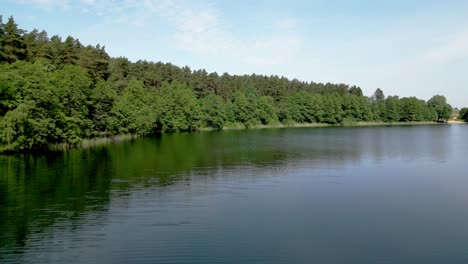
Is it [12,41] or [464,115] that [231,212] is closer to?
[12,41]

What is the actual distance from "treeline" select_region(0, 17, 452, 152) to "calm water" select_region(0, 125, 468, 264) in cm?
1054

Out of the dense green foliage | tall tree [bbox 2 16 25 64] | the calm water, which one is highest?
tall tree [bbox 2 16 25 64]

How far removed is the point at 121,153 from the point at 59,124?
914cm

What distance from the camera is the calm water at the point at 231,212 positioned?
49.3ft

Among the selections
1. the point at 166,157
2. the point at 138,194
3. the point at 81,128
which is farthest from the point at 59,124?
the point at 138,194

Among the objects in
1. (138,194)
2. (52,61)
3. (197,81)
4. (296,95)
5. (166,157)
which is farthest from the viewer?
(296,95)

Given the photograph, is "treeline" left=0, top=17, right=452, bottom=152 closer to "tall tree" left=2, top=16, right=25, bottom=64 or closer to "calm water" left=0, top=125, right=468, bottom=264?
"tall tree" left=2, top=16, right=25, bottom=64

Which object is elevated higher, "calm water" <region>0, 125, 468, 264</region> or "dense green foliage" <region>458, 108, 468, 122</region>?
"dense green foliage" <region>458, 108, 468, 122</region>

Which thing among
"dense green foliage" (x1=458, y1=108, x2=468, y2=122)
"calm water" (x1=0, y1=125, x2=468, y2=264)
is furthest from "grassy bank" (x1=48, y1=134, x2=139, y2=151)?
"dense green foliage" (x1=458, y1=108, x2=468, y2=122)

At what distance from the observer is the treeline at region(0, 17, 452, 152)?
44219mm

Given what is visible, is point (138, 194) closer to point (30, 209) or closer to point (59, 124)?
point (30, 209)

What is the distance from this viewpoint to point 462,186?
28.5 metres

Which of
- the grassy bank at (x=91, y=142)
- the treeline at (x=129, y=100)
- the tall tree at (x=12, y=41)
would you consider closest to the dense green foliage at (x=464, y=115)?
the treeline at (x=129, y=100)

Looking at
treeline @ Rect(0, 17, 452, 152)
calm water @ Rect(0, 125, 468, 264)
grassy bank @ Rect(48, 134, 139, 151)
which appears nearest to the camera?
calm water @ Rect(0, 125, 468, 264)
